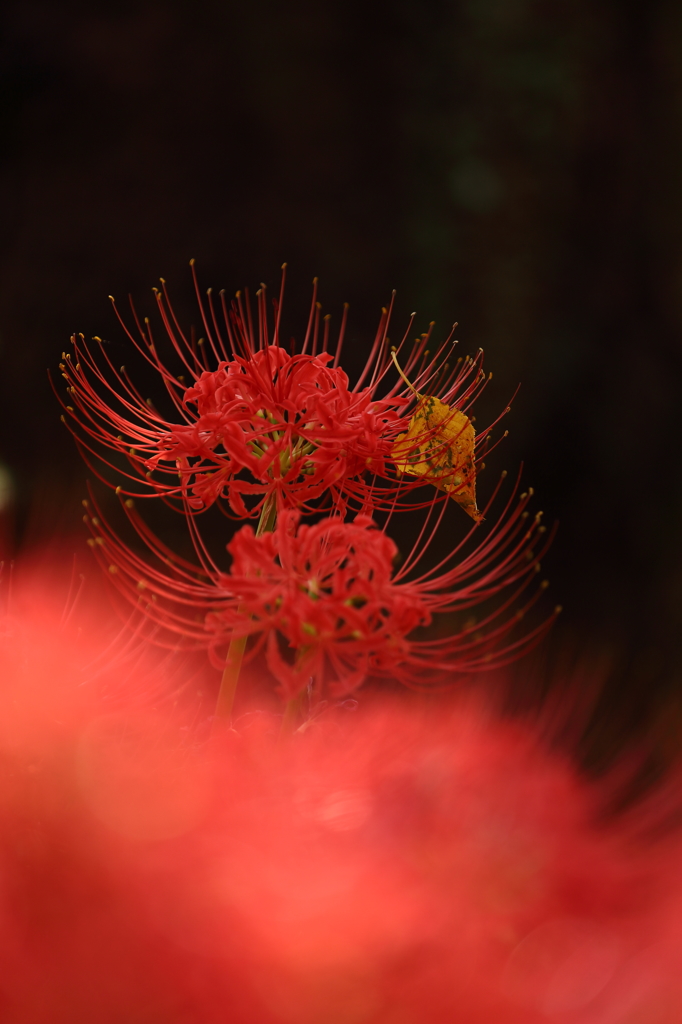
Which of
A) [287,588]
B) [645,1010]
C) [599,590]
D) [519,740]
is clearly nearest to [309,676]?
[287,588]

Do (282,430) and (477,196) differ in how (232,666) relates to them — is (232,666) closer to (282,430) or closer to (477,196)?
(282,430)

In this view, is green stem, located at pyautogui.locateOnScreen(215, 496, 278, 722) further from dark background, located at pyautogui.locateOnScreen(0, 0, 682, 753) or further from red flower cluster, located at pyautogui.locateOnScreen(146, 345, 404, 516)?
dark background, located at pyautogui.locateOnScreen(0, 0, 682, 753)

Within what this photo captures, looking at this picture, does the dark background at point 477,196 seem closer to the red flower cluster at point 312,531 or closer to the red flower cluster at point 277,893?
the red flower cluster at point 312,531

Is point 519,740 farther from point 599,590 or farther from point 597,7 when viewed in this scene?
point 597,7

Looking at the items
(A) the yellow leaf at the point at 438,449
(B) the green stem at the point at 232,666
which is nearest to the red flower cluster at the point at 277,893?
(B) the green stem at the point at 232,666

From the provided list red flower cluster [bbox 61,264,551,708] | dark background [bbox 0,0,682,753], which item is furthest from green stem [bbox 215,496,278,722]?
dark background [bbox 0,0,682,753]
